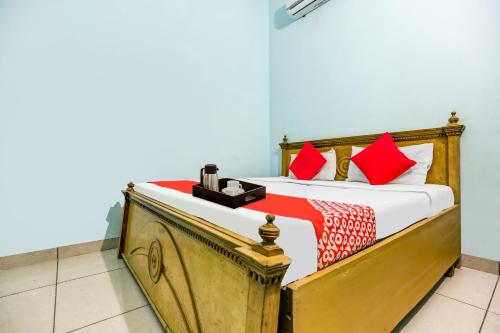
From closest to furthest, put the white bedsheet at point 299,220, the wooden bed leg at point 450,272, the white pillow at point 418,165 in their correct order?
the white bedsheet at point 299,220, the wooden bed leg at point 450,272, the white pillow at point 418,165

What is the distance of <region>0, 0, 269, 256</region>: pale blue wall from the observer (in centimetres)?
206

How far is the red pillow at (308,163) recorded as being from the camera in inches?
108

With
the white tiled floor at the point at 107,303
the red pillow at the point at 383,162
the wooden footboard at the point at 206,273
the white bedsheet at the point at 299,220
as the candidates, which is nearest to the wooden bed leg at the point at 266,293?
the wooden footboard at the point at 206,273

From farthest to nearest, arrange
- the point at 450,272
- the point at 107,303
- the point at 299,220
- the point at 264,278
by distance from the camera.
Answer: the point at 450,272, the point at 107,303, the point at 299,220, the point at 264,278

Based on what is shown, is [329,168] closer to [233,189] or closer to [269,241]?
[233,189]

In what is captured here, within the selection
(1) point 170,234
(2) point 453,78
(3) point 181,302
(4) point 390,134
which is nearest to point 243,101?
(4) point 390,134

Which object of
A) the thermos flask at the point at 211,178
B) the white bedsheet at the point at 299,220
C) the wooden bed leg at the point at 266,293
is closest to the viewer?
the wooden bed leg at the point at 266,293

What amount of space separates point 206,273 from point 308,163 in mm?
2118

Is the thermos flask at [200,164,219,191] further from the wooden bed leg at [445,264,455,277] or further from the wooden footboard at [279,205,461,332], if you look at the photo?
the wooden bed leg at [445,264,455,277]

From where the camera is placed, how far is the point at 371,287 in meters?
1.00

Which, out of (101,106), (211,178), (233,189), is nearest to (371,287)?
(233,189)

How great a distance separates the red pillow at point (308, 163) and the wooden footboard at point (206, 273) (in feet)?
5.73

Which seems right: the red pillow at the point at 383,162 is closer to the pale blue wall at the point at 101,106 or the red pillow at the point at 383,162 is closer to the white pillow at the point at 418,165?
the white pillow at the point at 418,165

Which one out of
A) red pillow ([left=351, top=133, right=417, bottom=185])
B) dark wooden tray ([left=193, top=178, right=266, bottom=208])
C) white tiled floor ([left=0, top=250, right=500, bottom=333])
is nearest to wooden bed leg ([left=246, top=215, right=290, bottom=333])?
dark wooden tray ([left=193, top=178, right=266, bottom=208])
